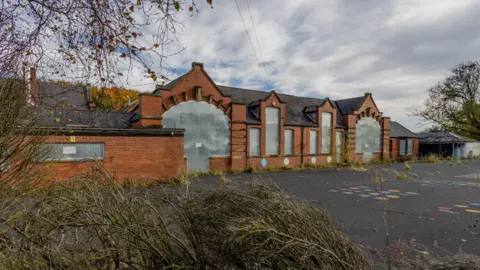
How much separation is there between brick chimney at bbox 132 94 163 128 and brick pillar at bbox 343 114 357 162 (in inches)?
751

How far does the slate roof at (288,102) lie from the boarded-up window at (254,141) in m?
0.74

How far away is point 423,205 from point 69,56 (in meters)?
10.7

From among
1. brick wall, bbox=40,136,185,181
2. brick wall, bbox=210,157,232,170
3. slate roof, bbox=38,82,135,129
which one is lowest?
brick wall, bbox=210,157,232,170

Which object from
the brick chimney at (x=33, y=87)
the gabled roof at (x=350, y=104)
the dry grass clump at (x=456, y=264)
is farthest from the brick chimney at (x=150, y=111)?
the gabled roof at (x=350, y=104)

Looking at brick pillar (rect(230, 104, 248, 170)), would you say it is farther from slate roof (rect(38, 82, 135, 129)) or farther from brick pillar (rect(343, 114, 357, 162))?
brick pillar (rect(343, 114, 357, 162))

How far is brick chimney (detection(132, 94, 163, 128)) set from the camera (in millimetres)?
16469

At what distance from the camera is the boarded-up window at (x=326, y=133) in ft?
83.7

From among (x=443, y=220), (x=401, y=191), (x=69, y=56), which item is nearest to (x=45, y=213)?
(x=69, y=56)

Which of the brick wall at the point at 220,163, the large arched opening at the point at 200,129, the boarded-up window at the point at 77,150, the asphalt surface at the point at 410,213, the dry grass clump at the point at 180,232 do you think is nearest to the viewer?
the dry grass clump at the point at 180,232

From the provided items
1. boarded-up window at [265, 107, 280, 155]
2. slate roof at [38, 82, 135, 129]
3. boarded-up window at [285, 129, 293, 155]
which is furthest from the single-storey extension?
slate roof at [38, 82, 135, 129]

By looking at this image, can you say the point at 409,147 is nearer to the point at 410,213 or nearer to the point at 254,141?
the point at 254,141

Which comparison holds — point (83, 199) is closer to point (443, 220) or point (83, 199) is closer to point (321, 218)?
point (321, 218)

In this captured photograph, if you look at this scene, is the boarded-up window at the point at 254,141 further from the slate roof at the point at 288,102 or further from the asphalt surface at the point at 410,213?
the asphalt surface at the point at 410,213

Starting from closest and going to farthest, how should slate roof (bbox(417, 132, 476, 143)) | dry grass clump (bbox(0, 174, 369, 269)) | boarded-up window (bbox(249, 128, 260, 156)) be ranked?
dry grass clump (bbox(0, 174, 369, 269)), boarded-up window (bbox(249, 128, 260, 156)), slate roof (bbox(417, 132, 476, 143))
